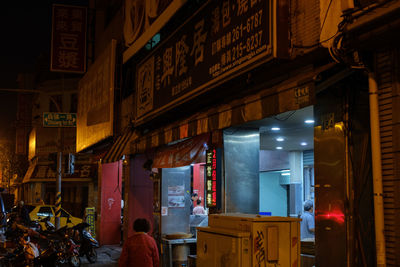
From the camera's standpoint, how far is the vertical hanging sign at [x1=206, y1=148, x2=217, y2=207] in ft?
32.8

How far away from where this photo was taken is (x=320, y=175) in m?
6.88

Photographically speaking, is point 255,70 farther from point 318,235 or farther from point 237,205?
point 237,205

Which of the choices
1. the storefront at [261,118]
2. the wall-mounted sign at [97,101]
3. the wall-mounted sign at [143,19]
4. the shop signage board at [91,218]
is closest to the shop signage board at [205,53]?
the storefront at [261,118]

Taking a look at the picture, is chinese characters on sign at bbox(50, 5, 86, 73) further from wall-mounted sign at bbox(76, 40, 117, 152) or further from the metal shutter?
the metal shutter

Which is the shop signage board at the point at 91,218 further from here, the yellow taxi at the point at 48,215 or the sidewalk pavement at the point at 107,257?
the yellow taxi at the point at 48,215

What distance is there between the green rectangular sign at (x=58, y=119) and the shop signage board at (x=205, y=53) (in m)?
6.54

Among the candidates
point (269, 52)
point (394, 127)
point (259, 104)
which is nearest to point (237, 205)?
point (259, 104)

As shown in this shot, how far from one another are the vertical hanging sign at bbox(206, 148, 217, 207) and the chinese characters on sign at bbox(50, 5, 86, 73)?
13933mm

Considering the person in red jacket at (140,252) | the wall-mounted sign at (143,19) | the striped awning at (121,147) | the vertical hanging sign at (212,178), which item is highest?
the wall-mounted sign at (143,19)

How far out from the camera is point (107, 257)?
16.7 m

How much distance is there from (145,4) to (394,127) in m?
9.30

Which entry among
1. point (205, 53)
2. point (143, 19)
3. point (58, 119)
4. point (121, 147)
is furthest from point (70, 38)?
point (205, 53)

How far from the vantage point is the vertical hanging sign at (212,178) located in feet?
32.8

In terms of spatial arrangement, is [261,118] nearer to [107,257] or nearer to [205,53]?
[205,53]
